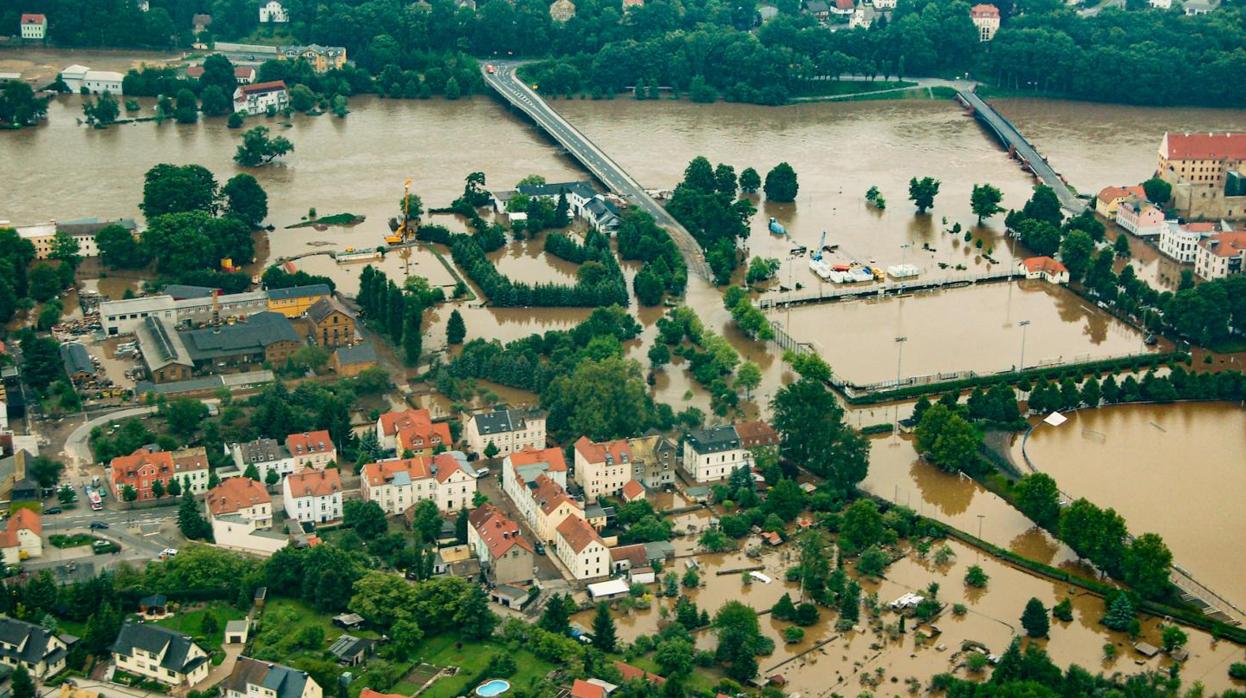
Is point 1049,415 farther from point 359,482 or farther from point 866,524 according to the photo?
point 359,482

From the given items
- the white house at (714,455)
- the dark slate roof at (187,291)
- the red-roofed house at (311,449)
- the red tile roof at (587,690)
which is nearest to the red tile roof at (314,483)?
the red-roofed house at (311,449)

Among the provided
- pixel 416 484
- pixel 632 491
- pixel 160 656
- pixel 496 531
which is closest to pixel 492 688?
pixel 496 531

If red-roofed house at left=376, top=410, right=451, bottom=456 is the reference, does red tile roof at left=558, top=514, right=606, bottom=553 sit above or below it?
below

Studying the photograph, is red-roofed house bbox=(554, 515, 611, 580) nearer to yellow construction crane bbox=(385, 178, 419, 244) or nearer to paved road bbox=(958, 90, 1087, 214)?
yellow construction crane bbox=(385, 178, 419, 244)

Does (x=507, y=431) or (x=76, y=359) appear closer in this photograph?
(x=507, y=431)

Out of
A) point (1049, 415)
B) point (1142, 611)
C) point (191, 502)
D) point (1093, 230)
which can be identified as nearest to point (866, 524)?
point (1142, 611)

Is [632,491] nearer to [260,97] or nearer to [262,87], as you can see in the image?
[260,97]

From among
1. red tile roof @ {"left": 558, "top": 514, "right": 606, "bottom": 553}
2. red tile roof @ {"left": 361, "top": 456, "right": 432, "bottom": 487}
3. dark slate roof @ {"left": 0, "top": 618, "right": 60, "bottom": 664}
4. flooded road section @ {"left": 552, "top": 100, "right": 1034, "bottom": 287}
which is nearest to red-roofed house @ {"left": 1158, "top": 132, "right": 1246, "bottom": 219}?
flooded road section @ {"left": 552, "top": 100, "right": 1034, "bottom": 287}

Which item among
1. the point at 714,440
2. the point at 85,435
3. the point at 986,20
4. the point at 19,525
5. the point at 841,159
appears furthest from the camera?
the point at 986,20
